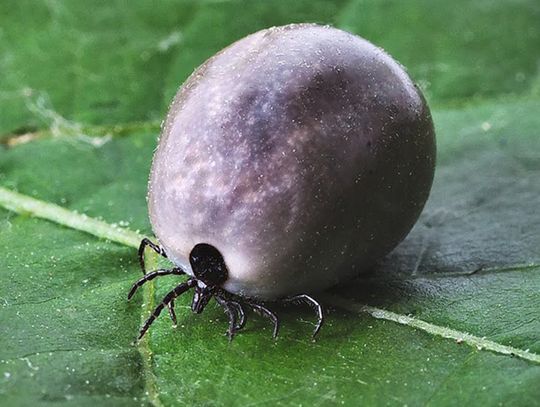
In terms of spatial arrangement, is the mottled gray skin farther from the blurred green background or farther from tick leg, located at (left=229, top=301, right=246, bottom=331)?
the blurred green background

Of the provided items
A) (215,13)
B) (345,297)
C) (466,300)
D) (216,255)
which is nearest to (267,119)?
(216,255)

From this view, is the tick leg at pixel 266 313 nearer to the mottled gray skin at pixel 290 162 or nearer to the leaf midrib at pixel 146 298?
the mottled gray skin at pixel 290 162

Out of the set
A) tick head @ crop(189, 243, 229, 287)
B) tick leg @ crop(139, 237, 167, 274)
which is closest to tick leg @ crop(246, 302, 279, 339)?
tick head @ crop(189, 243, 229, 287)

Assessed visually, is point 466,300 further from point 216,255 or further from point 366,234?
point 216,255

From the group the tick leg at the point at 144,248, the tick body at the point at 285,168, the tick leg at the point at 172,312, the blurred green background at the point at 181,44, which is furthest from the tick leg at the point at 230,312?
the blurred green background at the point at 181,44

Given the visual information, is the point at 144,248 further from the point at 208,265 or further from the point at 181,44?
the point at 181,44

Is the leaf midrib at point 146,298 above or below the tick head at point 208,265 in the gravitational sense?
below

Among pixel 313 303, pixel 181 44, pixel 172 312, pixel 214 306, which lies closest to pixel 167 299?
pixel 172 312
